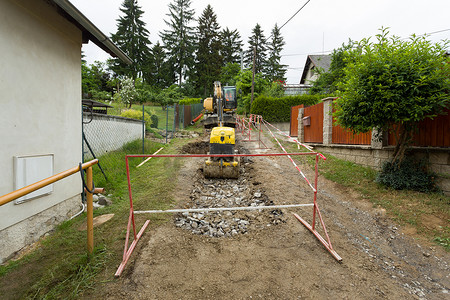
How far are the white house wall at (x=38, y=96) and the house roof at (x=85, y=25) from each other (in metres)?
0.14

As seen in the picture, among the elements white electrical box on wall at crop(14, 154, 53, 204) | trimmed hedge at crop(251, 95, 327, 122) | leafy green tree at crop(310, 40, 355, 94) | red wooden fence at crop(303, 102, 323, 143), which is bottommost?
white electrical box on wall at crop(14, 154, 53, 204)

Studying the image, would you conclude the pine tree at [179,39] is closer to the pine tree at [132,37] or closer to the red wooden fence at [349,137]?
the pine tree at [132,37]

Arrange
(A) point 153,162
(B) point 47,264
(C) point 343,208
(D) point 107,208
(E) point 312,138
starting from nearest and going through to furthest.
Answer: (B) point 47,264, (D) point 107,208, (C) point 343,208, (A) point 153,162, (E) point 312,138

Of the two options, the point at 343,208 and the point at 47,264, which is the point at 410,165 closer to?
the point at 343,208

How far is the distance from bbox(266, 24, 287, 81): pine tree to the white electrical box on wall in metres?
47.0

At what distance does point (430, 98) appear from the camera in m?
4.72

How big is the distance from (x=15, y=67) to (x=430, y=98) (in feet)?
24.3

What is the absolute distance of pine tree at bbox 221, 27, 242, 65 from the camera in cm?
4819

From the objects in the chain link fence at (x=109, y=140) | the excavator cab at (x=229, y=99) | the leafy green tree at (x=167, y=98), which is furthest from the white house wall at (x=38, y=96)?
the leafy green tree at (x=167, y=98)

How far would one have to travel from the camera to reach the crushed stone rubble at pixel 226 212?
4.27m

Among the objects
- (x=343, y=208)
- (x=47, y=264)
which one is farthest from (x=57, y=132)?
(x=343, y=208)

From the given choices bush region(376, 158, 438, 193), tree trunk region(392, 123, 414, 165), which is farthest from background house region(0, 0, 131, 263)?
A: bush region(376, 158, 438, 193)

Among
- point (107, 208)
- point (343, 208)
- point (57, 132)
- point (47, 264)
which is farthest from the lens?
point (343, 208)

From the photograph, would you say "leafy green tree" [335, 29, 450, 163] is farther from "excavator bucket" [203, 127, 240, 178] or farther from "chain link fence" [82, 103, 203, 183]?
"chain link fence" [82, 103, 203, 183]
